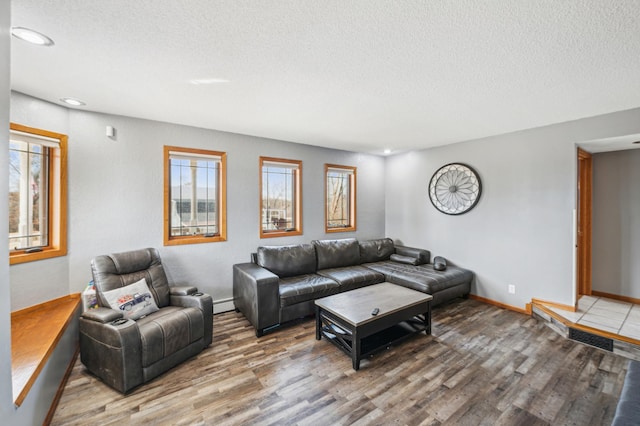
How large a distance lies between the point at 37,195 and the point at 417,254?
5051 mm

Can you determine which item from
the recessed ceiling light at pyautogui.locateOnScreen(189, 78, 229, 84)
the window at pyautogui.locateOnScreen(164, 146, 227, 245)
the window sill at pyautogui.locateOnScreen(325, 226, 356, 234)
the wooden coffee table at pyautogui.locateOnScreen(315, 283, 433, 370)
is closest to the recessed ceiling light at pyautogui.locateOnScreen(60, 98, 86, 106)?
the window at pyautogui.locateOnScreen(164, 146, 227, 245)

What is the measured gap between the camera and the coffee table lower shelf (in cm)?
245

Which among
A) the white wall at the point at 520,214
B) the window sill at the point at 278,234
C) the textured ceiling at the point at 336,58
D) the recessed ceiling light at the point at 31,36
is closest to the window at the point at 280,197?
the window sill at the point at 278,234

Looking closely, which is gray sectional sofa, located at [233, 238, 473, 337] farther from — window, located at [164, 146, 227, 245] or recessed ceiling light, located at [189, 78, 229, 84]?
recessed ceiling light, located at [189, 78, 229, 84]

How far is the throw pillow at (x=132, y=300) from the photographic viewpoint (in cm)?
242

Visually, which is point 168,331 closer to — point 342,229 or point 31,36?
point 31,36

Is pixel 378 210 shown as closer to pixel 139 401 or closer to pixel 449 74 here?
pixel 449 74

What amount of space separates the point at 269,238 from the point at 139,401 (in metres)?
2.44

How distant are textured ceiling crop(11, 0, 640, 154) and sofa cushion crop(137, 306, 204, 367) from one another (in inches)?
81.9

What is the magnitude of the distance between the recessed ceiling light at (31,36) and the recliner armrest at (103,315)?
6.58 ft

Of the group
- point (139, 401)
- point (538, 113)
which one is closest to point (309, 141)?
point (538, 113)

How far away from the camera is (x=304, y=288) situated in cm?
332

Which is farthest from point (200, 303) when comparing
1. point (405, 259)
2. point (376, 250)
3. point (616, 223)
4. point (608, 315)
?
point (616, 223)

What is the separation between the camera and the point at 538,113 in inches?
118
